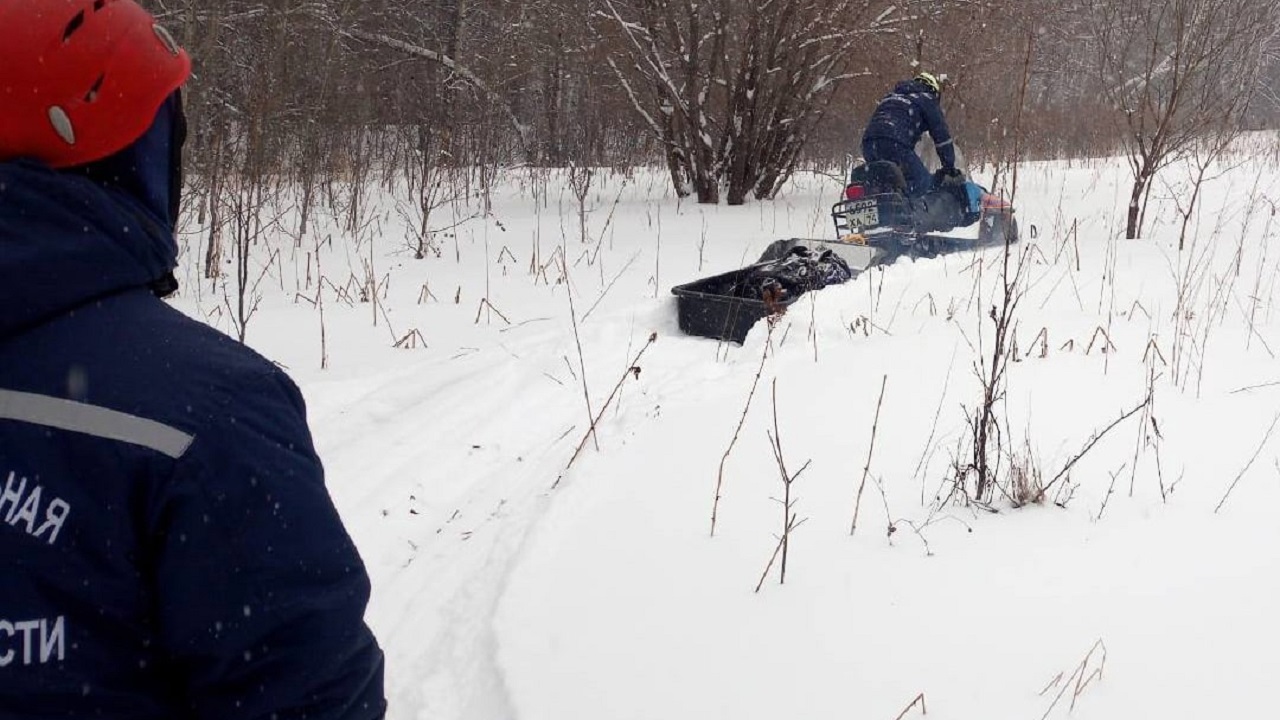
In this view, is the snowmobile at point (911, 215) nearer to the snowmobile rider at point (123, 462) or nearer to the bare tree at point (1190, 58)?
the bare tree at point (1190, 58)

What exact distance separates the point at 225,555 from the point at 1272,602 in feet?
7.94

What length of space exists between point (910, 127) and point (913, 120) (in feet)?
0.21

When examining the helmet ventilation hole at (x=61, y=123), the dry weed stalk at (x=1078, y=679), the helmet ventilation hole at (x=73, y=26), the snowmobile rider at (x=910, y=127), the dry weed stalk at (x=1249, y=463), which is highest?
the snowmobile rider at (x=910, y=127)

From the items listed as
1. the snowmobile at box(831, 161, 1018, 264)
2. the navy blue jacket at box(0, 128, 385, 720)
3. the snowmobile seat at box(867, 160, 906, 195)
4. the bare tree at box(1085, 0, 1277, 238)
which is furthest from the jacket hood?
the bare tree at box(1085, 0, 1277, 238)

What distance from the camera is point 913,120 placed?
883 centimetres

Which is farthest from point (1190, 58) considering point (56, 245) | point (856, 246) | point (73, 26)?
point (56, 245)

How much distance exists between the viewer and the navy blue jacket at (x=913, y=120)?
8773 millimetres

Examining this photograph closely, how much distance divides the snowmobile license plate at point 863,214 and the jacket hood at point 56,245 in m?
7.33

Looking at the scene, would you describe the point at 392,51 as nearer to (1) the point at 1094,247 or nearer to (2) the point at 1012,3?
(2) the point at 1012,3

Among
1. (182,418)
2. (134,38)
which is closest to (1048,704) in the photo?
(182,418)

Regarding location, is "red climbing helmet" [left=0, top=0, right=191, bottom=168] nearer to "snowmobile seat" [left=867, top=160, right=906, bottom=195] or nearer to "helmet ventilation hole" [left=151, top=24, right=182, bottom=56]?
"helmet ventilation hole" [left=151, top=24, right=182, bottom=56]

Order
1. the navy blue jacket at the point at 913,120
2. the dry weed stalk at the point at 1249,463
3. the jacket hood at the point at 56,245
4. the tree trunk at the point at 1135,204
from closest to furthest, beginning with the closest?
the jacket hood at the point at 56,245
the dry weed stalk at the point at 1249,463
the tree trunk at the point at 1135,204
the navy blue jacket at the point at 913,120

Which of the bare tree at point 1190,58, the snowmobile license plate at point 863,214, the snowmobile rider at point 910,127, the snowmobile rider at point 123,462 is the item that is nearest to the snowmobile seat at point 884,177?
the snowmobile rider at point 910,127

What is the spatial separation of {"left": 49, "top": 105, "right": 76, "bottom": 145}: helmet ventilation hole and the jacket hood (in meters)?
0.04
